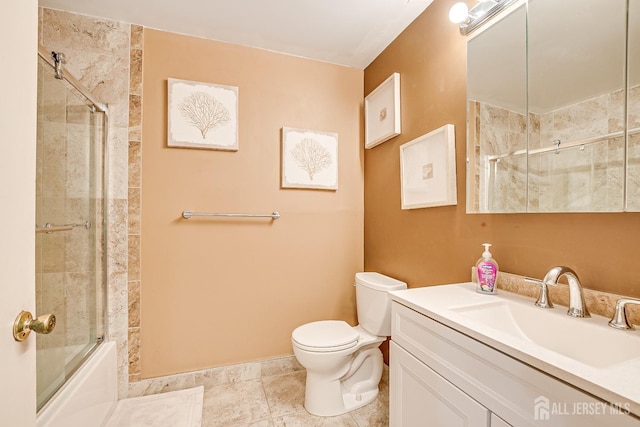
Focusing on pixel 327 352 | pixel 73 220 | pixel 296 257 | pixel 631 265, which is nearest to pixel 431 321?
pixel 631 265

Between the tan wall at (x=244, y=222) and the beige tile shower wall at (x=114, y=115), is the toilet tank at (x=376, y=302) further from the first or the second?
the beige tile shower wall at (x=114, y=115)

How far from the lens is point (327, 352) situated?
1.44 metres

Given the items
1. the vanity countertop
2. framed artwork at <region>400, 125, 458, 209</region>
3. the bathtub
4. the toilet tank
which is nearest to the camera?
the vanity countertop

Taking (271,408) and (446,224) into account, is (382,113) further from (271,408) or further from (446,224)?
(271,408)

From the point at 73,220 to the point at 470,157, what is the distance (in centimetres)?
201

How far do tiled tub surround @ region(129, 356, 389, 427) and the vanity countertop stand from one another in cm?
91

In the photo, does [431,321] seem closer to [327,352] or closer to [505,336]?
[505,336]

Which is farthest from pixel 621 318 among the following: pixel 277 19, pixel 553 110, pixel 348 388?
pixel 277 19

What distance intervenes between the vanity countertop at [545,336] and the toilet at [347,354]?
0.55 m

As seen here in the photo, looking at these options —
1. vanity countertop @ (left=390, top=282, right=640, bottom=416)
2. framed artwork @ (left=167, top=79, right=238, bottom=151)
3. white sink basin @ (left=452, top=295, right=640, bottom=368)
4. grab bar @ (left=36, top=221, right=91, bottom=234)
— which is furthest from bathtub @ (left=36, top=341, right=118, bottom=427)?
white sink basin @ (left=452, top=295, right=640, bottom=368)

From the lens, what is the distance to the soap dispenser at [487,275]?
3.53 ft

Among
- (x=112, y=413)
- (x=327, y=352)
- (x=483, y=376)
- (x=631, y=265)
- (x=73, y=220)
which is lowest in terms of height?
(x=112, y=413)

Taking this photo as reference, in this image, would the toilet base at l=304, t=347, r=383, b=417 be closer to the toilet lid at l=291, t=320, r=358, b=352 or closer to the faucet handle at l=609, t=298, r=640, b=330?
the toilet lid at l=291, t=320, r=358, b=352

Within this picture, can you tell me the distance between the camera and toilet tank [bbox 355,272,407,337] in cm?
159
